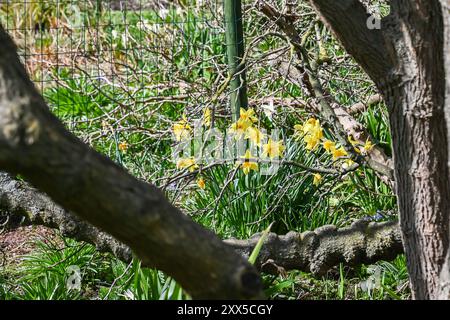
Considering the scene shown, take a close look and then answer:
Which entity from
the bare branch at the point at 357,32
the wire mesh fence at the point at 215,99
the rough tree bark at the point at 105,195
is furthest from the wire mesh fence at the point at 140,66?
the rough tree bark at the point at 105,195

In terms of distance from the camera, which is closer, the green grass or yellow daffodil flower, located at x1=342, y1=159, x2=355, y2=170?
the green grass

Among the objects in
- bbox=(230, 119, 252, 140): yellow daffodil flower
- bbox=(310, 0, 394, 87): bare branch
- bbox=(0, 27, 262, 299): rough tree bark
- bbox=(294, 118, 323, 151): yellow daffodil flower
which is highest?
bbox=(310, 0, 394, 87): bare branch

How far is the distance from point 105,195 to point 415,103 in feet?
4.38

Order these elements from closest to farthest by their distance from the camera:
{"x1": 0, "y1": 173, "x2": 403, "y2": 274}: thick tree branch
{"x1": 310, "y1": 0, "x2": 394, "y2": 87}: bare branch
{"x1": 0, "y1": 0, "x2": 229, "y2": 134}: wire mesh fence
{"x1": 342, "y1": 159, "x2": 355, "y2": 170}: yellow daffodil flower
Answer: {"x1": 310, "y1": 0, "x2": 394, "y2": 87}: bare branch → {"x1": 0, "y1": 173, "x2": 403, "y2": 274}: thick tree branch → {"x1": 342, "y1": 159, "x2": 355, "y2": 170}: yellow daffodil flower → {"x1": 0, "y1": 0, "x2": 229, "y2": 134}: wire mesh fence

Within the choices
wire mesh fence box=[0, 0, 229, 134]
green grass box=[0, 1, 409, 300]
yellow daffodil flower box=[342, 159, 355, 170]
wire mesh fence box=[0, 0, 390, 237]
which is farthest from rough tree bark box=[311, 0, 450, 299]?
wire mesh fence box=[0, 0, 229, 134]

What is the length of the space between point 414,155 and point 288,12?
265 cm

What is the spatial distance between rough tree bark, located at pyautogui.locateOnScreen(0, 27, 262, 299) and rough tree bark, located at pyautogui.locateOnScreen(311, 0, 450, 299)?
2.96 ft

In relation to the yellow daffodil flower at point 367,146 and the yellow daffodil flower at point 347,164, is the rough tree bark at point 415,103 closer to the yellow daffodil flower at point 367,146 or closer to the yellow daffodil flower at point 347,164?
the yellow daffodil flower at point 367,146

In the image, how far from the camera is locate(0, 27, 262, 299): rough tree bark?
201cm

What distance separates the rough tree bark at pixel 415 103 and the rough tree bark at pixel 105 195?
35.5 inches

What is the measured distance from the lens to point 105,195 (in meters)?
2.09

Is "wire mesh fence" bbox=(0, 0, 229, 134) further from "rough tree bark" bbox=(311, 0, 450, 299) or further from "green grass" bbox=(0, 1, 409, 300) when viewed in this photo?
"rough tree bark" bbox=(311, 0, 450, 299)

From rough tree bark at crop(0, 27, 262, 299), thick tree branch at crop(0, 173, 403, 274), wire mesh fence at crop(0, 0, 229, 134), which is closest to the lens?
rough tree bark at crop(0, 27, 262, 299)

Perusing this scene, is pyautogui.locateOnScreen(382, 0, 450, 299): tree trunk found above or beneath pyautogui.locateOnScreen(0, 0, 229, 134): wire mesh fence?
beneath
